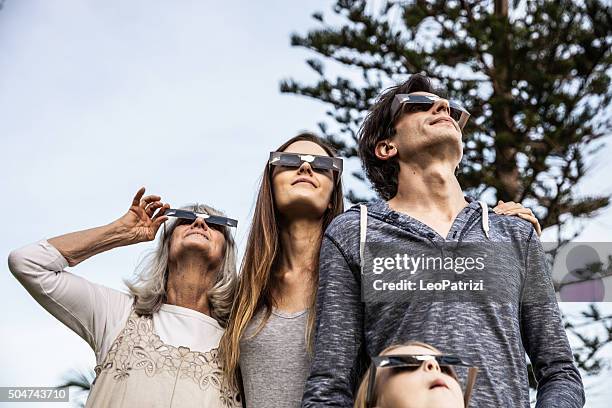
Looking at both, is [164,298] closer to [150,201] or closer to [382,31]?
[150,201]

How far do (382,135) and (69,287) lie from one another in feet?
4.90

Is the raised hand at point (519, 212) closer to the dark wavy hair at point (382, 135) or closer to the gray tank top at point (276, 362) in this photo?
the dark wavy hair at point (382, 135)


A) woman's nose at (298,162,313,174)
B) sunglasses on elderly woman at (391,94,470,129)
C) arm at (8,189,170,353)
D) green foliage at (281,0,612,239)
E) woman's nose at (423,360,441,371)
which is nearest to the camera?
woman's nose at (423,360,441,371)

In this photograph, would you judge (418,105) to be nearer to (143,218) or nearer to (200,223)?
(200,223)

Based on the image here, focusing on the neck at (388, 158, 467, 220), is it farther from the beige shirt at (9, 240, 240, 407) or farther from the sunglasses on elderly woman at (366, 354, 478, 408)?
the beige shirt at (9, 240, 240, 407)

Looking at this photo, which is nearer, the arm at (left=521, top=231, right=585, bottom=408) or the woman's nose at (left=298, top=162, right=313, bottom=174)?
the arm at (left=521, top=231, right=585, bottom=408)

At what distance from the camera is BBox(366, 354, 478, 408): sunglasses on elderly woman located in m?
2.46

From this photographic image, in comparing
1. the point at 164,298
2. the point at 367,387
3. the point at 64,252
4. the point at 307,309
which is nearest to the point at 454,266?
the point at 367,387

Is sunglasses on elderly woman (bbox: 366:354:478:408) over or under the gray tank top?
under

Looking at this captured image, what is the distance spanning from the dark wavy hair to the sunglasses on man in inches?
9.7

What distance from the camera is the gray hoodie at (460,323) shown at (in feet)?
9.00

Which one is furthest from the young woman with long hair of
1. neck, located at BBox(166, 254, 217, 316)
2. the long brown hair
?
neck, located at BBox(166, 254, 217, 316)

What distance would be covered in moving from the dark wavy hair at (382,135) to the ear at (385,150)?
0.02m

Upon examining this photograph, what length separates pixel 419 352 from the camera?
2525 mm
